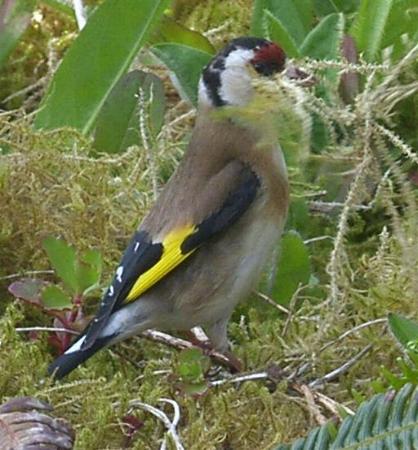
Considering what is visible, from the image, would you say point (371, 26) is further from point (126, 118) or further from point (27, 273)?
point (27, 273)

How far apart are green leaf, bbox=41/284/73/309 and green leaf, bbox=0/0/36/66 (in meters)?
1.04

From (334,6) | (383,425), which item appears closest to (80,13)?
(334,6)

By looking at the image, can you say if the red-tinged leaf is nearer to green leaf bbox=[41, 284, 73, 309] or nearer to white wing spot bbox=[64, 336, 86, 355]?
green leaf bbox=[41, 284, 73, 309]

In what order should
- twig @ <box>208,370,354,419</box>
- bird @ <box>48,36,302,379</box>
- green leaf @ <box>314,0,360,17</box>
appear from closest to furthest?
1. twig @ <box>208,370,354,419</box>
2. bird @ <box>48,36,302,379</box>
3. green leaf @ <box>314,0,360,17</box>

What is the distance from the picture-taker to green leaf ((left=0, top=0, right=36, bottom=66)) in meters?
3.38

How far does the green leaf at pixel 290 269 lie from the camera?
278 cm

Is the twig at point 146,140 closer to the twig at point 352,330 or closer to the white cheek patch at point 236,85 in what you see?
the white cheek patch at point 236,85

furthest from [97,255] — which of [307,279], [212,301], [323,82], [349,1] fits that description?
[349,1]

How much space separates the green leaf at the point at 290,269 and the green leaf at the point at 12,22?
3.31 feet

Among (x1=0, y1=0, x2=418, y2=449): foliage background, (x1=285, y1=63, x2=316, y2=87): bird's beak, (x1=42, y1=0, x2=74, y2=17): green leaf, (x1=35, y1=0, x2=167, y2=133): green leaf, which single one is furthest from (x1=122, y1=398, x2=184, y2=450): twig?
(x1=42, y1=0, x2=74, y2=17): green leaf

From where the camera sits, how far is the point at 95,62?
3.27 metres

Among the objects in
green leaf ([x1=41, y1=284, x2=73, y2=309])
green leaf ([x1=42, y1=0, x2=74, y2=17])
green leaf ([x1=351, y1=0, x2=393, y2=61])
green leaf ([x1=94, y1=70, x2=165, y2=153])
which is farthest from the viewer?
green leaf ([x1=42, y1=0, x2=74, y2=17])

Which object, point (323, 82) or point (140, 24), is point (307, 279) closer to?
point (323, 82)

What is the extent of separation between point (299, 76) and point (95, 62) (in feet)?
2.06
